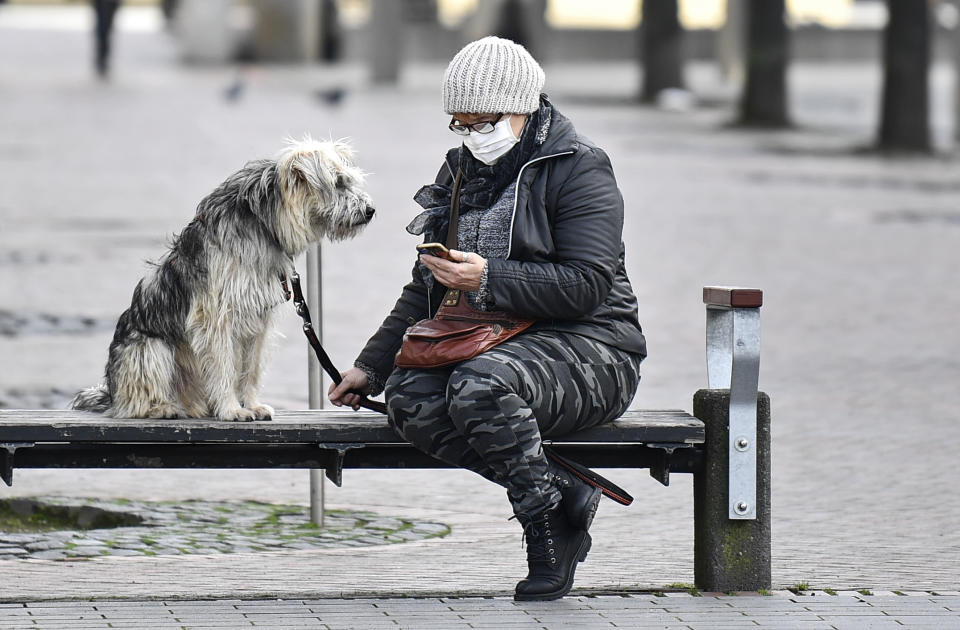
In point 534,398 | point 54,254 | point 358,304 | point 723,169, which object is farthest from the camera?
point 723,169

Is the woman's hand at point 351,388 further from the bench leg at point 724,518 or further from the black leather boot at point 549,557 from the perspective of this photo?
the bench leg at point 724,518

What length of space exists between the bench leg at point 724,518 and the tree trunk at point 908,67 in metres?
19.7

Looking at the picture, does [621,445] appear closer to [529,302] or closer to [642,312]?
[529,302]

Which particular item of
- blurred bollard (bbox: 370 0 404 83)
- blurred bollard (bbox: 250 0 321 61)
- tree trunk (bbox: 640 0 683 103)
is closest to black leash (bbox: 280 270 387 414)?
tree trunk (bbox: 640 0 683 103)

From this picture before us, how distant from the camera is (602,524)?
6.71 m

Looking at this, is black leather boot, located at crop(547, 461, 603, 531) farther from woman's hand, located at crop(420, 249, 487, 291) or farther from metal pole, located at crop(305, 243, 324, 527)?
metal pole, located at crop(305, 243, 324, 527)

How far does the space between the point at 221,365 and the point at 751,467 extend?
5.18 ft

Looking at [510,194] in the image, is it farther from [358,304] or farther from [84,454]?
[358,304]

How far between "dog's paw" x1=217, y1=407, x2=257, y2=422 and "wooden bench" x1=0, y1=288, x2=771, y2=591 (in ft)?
0.24

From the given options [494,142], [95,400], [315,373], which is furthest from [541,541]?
[315,373]

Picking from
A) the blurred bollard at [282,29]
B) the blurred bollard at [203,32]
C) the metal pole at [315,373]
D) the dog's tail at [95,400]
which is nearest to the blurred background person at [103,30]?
the blurred bollard at [203,32]

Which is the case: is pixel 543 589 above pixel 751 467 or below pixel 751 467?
below

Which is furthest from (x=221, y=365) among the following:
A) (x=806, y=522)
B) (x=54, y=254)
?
(x=54, y=254)

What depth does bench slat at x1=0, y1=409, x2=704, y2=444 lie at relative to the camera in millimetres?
5051
